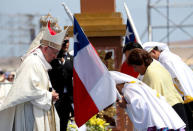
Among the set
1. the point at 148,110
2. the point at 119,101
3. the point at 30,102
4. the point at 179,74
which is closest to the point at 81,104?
the point at 119,101

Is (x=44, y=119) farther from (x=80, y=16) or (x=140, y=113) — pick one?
(x=80, y=16)

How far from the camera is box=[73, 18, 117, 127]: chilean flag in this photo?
5.97m

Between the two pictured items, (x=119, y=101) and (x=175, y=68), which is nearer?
(x=119, y=101)

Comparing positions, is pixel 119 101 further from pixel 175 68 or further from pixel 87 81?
pixel 175 68

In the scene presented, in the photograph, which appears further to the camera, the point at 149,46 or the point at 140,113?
the point at 149,46

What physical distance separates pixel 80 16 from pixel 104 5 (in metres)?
0.49

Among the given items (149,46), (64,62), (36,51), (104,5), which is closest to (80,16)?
(104,5)

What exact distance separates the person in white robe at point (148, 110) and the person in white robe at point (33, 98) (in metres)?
0.99

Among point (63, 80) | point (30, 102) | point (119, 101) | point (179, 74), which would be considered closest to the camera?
point (119, 101)

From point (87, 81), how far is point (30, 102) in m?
0.73

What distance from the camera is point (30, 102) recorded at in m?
6.24

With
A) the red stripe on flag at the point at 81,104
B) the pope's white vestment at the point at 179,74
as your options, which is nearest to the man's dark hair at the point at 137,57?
the red stripe on flag at the point at 81,104

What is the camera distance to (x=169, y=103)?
6.22 metres

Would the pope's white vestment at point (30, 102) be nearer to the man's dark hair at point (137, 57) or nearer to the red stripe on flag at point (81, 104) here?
the red stripe on flag at point (81, 104)
